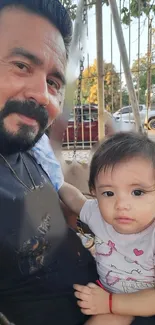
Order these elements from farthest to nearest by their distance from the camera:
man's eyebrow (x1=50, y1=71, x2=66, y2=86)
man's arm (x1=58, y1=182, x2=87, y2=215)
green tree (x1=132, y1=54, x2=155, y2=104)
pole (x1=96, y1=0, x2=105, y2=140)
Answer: green tree (x1=132, y1=54, x2=155, y2=104) < pole (x1=96, y1=0, x2=105, y2=140) < man's arm (x1=58, y1=182, x2=87, y2=215) < man's eyebrow (x1=50, y1=71, x2=66, y2=86)

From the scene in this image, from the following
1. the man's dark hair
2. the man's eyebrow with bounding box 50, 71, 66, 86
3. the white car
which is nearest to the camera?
the man's dark hair

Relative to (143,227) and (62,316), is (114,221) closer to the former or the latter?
(143,227)

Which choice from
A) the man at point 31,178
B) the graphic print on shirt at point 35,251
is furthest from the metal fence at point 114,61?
the graphic print on shirt at point 35,251

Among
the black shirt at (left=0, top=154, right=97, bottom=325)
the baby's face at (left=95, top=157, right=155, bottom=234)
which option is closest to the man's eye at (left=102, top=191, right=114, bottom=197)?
the baby's face at (left=95, top=157, right=155, bottom=234)

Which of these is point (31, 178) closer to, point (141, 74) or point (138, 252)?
point (138, 252)

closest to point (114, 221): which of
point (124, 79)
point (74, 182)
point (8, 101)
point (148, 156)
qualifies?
point (148, 156)

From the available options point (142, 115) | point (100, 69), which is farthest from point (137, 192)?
point (142, 115)

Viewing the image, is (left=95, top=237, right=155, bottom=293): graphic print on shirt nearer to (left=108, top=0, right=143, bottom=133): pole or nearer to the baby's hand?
the baby's hand

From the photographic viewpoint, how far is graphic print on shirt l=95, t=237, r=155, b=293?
0.90m

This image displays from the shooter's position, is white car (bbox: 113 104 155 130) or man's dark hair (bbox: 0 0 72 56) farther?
white car (bbox: 113 104 155 130)

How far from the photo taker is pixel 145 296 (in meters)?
0.87

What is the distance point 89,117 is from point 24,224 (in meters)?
1.55

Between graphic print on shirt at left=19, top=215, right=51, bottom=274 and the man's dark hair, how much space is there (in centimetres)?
47

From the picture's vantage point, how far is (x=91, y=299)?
0.87m
